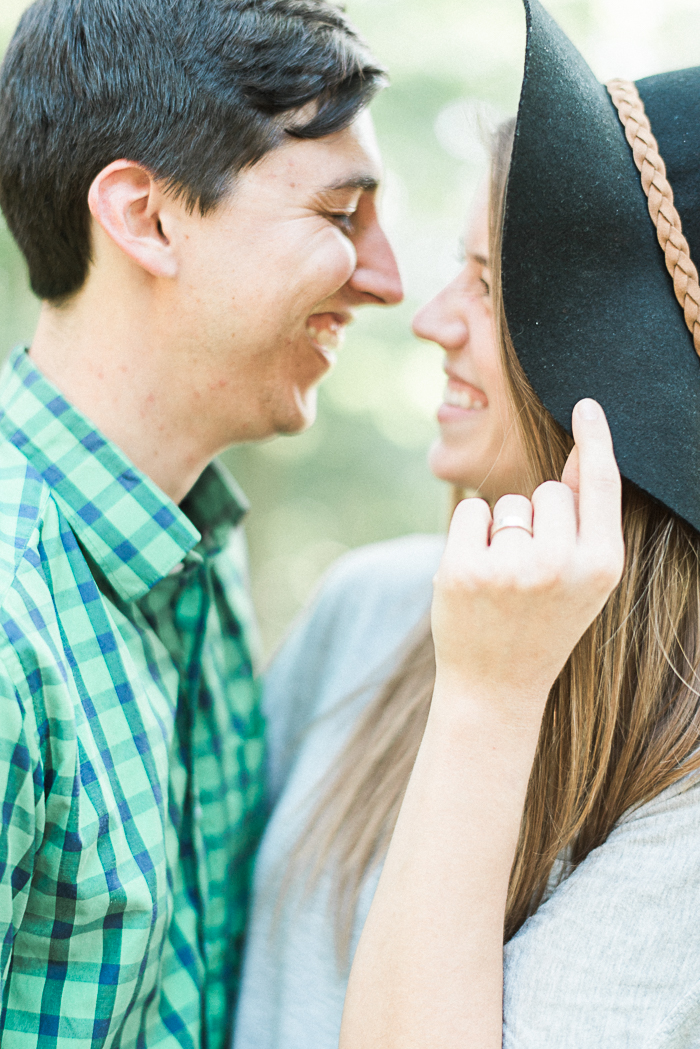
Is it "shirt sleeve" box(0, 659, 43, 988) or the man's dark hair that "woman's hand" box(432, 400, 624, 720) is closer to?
"shirt sleeve" box(0, 659, 43, 988)

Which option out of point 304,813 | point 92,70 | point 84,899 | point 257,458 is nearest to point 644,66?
point 257,458

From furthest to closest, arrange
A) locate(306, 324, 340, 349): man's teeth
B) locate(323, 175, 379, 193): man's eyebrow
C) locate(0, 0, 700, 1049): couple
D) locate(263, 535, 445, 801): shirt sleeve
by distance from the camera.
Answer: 1. locate(263, 535, 445, 801): shirt sleeve
2. locate(306, 324, 340, 349): man's teeth
3. locate(323, 175, 379, 193): man's eyebrow
4. locate(0, 0, 700, 1049): couple

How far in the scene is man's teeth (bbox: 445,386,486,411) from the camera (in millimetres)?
1786

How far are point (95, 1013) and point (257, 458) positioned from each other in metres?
5.48

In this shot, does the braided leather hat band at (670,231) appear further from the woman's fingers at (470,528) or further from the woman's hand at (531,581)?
the woman's fingers at (470,528)

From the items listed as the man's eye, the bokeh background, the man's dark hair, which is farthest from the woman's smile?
the bokeh background

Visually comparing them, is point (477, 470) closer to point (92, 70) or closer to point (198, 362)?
point (198, 362)

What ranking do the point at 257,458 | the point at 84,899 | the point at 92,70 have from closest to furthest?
the point at 84,899 < the point at 92,70 < the point at 257,458

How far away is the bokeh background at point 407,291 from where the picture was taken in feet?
15.4

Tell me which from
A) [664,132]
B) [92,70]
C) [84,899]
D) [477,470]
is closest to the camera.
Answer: [84,899]

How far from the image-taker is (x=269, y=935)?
172cm

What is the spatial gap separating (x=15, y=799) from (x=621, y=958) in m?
0.94

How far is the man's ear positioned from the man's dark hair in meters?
0.03

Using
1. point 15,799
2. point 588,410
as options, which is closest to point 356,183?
point 588,410
